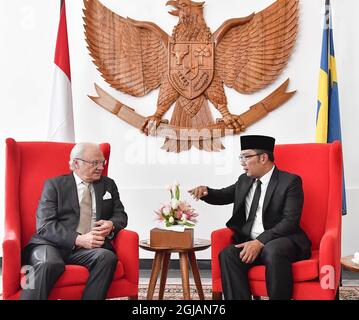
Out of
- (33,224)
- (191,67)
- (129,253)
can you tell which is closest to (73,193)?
(33,224)

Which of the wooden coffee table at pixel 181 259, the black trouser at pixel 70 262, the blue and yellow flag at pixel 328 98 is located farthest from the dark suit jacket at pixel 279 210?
the blue and yellow flag at pixel 328 98

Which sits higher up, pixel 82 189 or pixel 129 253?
pixel 82 189

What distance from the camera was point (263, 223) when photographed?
10.9 ft

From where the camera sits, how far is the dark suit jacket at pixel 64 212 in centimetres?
314

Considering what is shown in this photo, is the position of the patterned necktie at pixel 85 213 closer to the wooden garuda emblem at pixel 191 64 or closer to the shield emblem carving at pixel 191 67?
the wooden garuda emblem at pixel 191 64

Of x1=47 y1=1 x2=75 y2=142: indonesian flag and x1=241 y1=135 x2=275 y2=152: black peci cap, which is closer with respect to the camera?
x1=241 y1=135 x2=275 y2=152: black peci cap

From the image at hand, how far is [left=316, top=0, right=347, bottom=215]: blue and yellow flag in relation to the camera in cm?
449

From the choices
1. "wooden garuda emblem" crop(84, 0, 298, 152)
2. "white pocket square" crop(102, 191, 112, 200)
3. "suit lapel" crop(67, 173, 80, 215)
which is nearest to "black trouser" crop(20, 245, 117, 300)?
"suit lapel" crop(67, 173, 80, 215)

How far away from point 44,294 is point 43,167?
95 centimetres

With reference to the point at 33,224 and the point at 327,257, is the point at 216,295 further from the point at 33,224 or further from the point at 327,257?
the point at 33,224

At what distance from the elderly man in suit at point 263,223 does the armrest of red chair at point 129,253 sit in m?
0.49

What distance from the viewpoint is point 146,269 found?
16.3 feet

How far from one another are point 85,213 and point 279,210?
117cm

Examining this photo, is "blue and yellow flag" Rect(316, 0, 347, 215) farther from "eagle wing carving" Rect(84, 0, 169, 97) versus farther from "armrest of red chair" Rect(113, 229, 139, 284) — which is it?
"armrest of red chair" Rect(113, 229, 139, 284)
